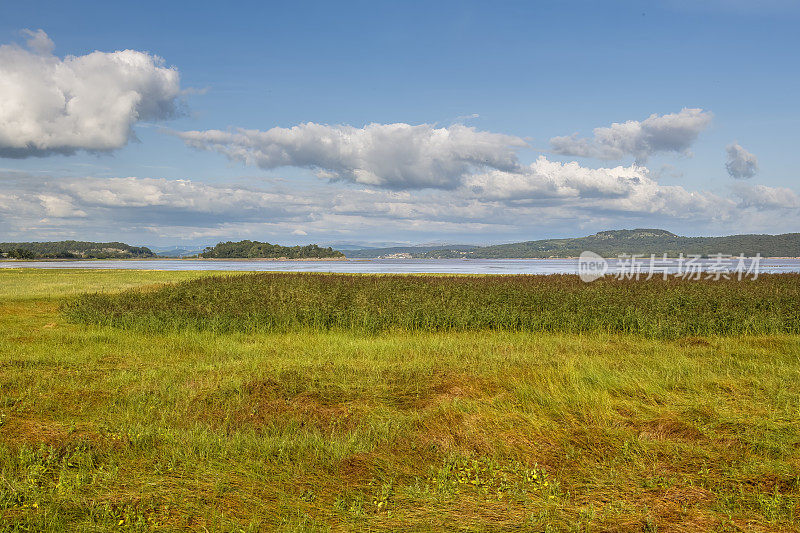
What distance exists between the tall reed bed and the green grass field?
12.8ft

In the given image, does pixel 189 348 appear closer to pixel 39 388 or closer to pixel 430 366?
pixel 39 388

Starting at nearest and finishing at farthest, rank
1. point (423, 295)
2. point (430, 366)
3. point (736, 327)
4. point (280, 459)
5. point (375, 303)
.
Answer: point (280, 459) < point (430, 366) < point (736, 327) < point (375, 303) < point (423, 295)

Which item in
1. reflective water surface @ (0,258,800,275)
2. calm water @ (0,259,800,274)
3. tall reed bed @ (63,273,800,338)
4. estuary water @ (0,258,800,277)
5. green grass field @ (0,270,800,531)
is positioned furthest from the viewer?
calm water @ (0,259,800,274)

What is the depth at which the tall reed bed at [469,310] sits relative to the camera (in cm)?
1905

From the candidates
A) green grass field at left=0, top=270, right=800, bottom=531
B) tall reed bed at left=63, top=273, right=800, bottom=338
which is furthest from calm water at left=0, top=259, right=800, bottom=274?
green grass field at left=0, top=270, right=800, bottom=531

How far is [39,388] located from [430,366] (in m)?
8.95

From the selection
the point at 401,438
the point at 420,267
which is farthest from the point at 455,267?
the point at 401,438

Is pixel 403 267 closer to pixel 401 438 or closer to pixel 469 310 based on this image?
pixel 469 310

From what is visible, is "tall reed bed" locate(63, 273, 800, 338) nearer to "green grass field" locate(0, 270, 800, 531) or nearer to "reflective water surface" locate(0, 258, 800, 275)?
"green grass field" locate(0, 270, 800, 531)

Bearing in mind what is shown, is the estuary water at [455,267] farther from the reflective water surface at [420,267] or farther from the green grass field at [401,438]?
the green grass field at [401,438]

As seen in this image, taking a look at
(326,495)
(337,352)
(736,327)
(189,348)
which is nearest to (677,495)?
(326,495)

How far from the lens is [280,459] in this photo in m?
6.95

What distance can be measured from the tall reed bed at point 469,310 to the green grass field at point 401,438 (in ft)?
12.8

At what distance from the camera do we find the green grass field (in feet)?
18.3
